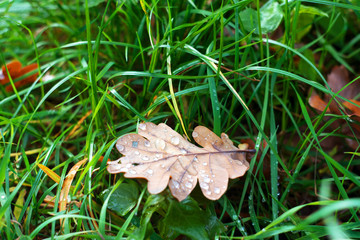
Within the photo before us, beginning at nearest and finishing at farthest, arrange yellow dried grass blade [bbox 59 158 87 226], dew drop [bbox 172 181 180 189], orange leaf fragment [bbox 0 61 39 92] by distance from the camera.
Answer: dew drop [bbox 172 181 180 189]
yellow dried grass blade [bbox 59 158 87 226]
orange leaf fragment [bbox 0 61 39 92]

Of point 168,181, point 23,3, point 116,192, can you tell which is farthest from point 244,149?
point 23,3

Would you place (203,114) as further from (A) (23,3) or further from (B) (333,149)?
(A) (23,3)

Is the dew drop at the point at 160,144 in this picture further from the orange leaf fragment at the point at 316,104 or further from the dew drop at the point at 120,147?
the orange leaf fragment at the point at 316,104

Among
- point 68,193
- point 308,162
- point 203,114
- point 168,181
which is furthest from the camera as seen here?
point 308,162

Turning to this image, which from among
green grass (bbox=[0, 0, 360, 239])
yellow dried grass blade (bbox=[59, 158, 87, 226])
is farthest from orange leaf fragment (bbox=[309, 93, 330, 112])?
yellow dried grass blade (bbox=[59, 158, 87, 226])

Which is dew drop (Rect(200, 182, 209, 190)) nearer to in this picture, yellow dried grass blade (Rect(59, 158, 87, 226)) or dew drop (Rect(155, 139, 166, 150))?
dew drop (Rect(155, 139, 166, 150))

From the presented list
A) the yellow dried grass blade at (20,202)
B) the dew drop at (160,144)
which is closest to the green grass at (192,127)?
the yellow dried grass blade at (20,202)
